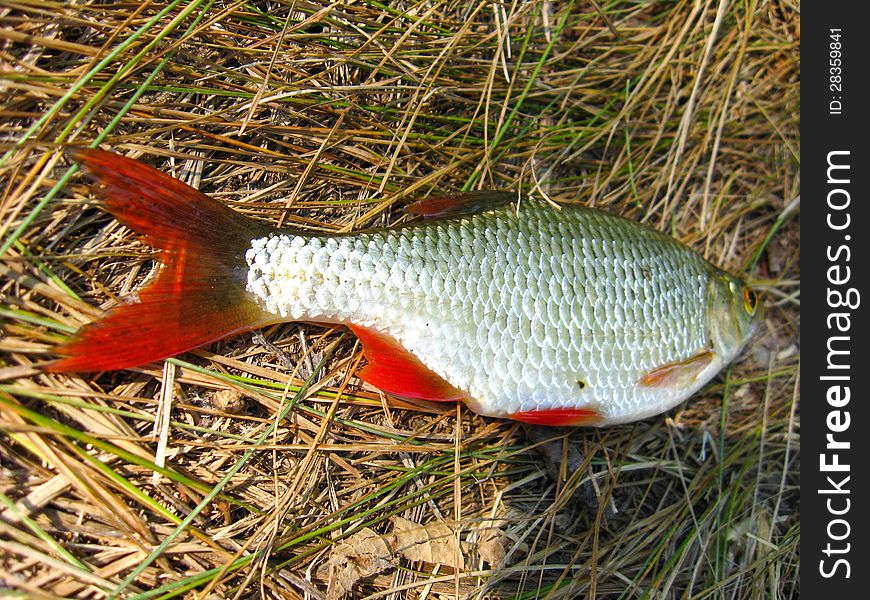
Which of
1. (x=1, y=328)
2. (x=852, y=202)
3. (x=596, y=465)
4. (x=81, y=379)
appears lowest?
(x=596, y=465)

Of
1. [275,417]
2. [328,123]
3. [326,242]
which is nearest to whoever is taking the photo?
[326,242]

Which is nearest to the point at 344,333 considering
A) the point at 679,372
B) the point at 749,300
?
the point at 679,372

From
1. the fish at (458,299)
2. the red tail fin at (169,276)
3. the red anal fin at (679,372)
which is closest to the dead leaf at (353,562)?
the fish at (458,299)

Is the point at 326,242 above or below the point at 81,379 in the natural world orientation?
above

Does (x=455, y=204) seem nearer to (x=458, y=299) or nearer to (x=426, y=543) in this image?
(x=458, y=299)

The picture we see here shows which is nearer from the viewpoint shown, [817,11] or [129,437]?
[129,437]

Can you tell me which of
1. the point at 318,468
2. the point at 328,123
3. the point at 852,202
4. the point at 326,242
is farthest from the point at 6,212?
the point at 852,202

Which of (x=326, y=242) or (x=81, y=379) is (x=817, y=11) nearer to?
(x=326, y=242)

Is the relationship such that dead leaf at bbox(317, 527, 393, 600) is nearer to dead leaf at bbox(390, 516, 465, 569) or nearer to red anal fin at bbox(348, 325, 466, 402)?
dead leaf at bbox(390, 516, 465, 569)
